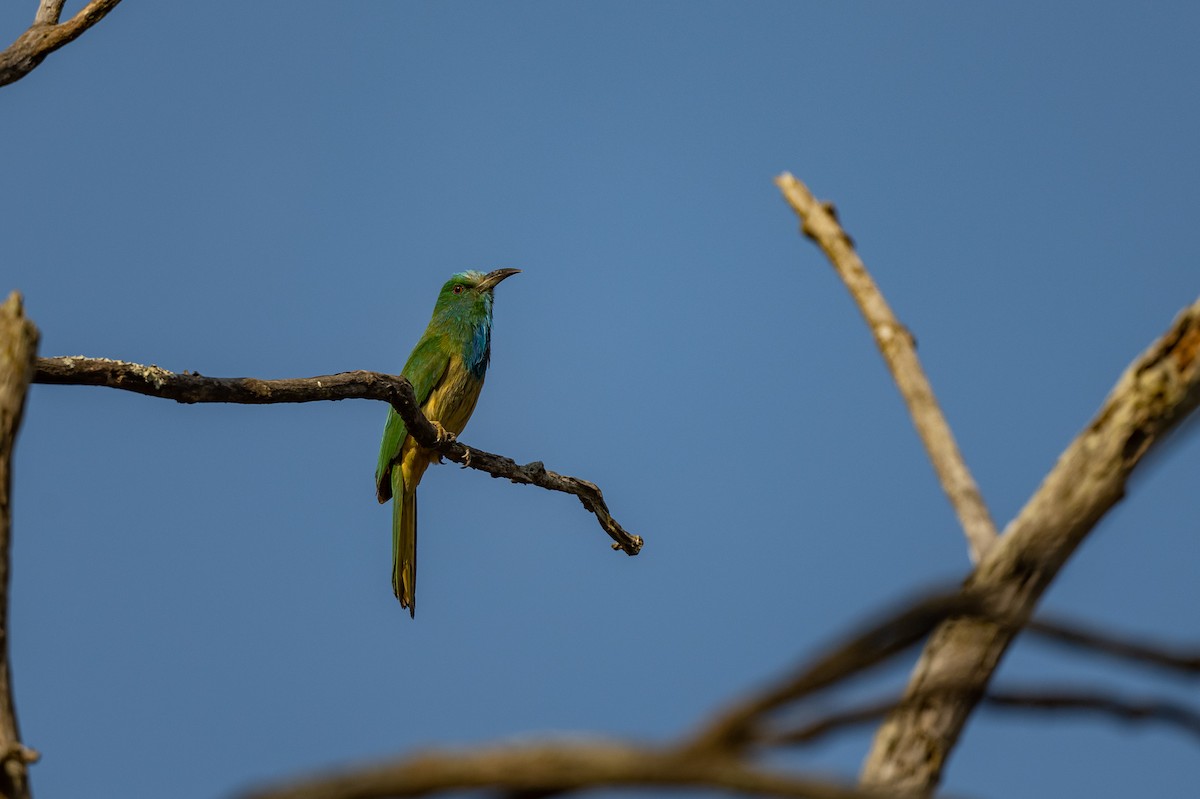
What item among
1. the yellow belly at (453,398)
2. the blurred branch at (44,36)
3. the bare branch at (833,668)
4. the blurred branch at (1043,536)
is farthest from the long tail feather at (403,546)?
the bare branch at (833,668)

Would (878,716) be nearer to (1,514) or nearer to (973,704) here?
(973,704)

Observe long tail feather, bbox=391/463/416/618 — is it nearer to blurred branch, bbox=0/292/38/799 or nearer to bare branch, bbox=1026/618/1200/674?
blurred branch, bbox=0/292/38/799

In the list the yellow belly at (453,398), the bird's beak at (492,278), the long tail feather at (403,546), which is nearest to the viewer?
the long tail feather at (403,546)

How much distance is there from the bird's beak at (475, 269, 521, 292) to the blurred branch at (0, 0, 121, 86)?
185 inches

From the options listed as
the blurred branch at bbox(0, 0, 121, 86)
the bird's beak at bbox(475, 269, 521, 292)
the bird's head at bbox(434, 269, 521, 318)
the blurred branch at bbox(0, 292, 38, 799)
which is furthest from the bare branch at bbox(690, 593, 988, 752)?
the bird's beak at bbox(475, 269, 521, 292)

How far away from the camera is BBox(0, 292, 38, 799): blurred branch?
2.07 m

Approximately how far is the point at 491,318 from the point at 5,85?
4.97m

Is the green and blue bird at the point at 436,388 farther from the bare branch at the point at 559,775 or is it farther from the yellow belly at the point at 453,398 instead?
the bare branch at the point at 559,775

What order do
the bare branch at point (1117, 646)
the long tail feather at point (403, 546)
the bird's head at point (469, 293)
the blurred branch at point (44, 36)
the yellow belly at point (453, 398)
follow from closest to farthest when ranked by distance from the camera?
the bare branch at point (1117, 646)
the blurred branch at point (44, 36)
the long tail feather at point (403, 546)
the yellow belly at point (453, 398)
the bird's head at point (469, 293)

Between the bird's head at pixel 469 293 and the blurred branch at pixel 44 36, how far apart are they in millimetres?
4505

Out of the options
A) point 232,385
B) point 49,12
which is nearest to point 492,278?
point 49,12

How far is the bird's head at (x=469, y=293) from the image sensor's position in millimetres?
8860

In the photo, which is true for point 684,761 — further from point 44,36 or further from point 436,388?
point 436,388

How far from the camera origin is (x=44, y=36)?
14.0 ft
